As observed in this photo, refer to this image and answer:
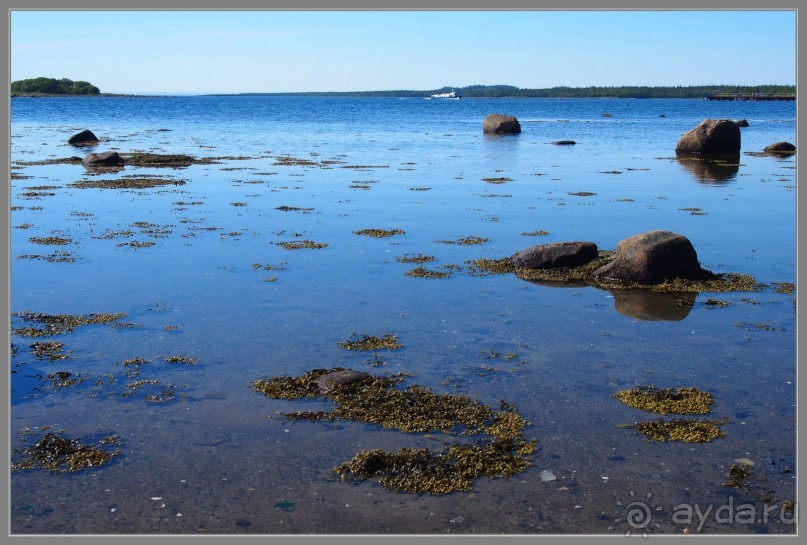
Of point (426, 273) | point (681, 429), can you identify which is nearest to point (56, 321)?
point (426, 273)

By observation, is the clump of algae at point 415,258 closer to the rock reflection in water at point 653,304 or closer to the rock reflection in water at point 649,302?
the rock reflection in water at point 649,302

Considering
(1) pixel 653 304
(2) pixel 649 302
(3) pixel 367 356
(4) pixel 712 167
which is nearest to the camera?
(3) pixel 367 356

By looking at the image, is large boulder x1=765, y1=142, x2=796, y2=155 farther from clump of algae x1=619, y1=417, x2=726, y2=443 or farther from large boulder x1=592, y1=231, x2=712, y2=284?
clump of algae x1=619, y1=417, x2=726, y2=443

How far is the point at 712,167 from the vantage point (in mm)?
40062

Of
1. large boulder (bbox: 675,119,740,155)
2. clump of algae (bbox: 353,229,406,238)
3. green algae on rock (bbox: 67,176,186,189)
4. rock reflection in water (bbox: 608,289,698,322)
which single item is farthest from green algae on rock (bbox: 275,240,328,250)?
large boulder (bbox: 675,119,740,155)

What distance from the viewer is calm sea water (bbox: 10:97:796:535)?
762 centimetres

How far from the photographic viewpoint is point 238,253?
18531 mm

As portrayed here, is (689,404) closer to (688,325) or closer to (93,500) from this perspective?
(688,325)

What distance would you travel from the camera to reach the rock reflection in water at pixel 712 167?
3514cm

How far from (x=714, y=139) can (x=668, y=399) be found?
40.9 meters

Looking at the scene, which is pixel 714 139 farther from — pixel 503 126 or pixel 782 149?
pixel 503 126

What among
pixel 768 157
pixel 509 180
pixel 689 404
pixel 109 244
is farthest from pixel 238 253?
pixel 768 157

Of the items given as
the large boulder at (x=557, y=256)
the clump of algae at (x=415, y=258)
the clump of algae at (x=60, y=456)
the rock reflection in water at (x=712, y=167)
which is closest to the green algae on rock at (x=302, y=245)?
the clump of algae at (x=415, y=258)

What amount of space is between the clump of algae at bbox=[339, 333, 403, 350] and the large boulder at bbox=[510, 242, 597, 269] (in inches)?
223
